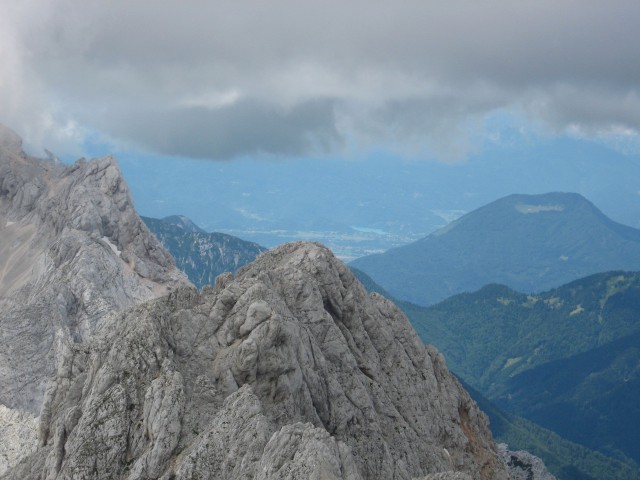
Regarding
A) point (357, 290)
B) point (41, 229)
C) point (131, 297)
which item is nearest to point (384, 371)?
point (357, 290)

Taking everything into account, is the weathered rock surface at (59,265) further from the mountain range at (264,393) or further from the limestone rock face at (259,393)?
the limestone rock face at (259,393)

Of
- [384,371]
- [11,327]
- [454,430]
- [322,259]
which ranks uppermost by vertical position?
[322,259]

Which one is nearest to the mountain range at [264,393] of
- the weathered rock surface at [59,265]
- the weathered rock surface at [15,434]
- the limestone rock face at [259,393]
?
the limestone rock face at [259,393]

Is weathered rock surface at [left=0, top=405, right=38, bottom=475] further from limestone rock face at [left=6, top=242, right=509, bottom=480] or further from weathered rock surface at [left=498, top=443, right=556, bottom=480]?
weathered rock surface at [left=498, top=443, right=556, bottom=480]

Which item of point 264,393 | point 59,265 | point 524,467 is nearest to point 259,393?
point 264,393

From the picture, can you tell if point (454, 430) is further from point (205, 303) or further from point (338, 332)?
point (205, 303)
